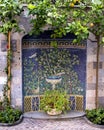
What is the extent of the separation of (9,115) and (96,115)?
2.30m

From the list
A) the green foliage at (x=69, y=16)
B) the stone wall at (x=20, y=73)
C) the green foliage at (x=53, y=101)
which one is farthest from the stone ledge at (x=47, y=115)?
the green foliage at (x=69, y=16)

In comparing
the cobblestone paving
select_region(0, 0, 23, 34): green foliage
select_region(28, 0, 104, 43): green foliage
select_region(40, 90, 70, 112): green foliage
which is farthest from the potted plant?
select_region(0, 0, 23, 34): green foliage

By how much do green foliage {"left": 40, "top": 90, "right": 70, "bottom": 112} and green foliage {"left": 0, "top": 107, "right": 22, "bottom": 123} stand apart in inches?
28.8

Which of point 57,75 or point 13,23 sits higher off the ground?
point 13,23

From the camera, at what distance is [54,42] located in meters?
9.41

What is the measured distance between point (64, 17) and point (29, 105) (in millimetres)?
2960

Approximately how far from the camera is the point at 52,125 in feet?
29.5

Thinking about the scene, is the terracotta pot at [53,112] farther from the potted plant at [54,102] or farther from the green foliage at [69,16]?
the green foliage at [69,16]

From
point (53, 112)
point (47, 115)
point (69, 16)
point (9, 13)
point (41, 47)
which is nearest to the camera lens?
point (9, 13)

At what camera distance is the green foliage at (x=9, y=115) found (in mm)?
8883

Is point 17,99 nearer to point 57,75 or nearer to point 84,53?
point 57,75

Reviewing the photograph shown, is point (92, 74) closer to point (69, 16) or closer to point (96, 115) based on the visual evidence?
point (96, 115)

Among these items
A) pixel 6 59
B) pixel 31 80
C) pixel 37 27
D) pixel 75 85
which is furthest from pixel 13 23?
pixel 75 85

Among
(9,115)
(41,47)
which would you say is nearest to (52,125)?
(9,115)
